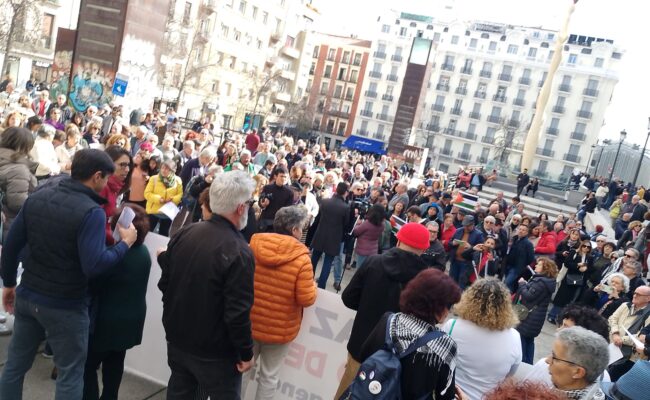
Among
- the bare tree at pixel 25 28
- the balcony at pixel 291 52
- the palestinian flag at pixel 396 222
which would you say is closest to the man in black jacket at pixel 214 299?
the palestinian flag at pixel 396 222

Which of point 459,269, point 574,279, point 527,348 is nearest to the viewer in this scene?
point 527,348

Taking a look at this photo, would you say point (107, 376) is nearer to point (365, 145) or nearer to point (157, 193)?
point (157, 193)

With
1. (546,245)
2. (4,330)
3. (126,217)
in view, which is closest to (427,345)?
(126,217)

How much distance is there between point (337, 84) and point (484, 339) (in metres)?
79.8

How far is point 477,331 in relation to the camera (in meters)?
3.22

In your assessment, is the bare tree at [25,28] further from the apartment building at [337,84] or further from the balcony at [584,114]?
the balcony at [584,114]

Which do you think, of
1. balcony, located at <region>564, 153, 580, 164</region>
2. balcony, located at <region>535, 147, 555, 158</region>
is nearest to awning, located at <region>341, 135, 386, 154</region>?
balcony, located at <region>535, 147, 555, 158</region>

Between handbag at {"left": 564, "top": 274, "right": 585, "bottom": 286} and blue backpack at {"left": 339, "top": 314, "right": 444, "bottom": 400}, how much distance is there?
8069 mm

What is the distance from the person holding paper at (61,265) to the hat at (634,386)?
9.12 feet

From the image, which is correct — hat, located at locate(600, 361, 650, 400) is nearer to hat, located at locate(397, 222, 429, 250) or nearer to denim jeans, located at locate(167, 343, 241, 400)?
hat, located at locate(397, 222, 429, 250)

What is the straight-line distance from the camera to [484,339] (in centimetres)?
320

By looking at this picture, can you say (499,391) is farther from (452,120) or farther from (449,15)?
(449,15)

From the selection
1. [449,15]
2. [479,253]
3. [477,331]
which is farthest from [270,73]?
[477,331]

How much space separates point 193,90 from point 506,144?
43536mm
